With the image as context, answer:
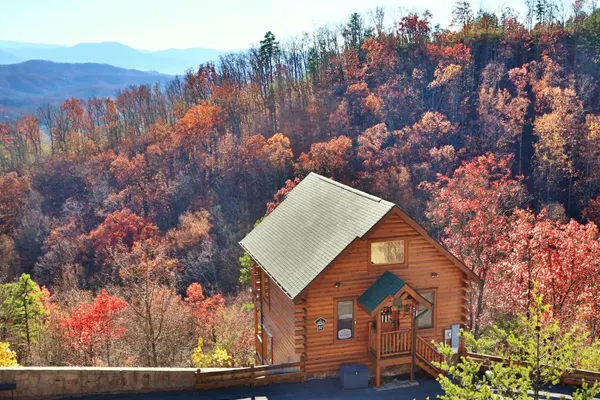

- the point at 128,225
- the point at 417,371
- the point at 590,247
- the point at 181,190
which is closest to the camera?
the point at 417,371

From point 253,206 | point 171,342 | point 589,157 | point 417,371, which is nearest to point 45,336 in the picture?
point 171,342

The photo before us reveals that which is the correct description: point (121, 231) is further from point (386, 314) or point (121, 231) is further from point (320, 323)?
point (386, 314)

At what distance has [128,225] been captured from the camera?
5322cm

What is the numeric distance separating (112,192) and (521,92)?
52.5 m

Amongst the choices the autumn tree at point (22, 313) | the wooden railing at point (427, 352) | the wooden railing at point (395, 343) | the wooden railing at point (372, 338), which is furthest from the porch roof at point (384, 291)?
the autumn tree at point (22, 313)

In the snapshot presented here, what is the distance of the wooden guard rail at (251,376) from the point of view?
14.8 metres

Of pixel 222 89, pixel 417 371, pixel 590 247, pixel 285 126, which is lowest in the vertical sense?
pixel 417 371

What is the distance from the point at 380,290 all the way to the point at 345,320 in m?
1.62

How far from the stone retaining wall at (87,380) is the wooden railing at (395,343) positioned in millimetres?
5864

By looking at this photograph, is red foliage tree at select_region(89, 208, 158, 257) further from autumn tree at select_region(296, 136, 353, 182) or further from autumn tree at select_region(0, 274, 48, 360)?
autumn tree at select_region(0, 274, 48, 360)

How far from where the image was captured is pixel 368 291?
52.2ft

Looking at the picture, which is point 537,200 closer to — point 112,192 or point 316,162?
point 316,162

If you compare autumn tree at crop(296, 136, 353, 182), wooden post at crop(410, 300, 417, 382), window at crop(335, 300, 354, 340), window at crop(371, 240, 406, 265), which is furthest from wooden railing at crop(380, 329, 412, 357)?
autumn tree at crop(296, 136, 353, 182)

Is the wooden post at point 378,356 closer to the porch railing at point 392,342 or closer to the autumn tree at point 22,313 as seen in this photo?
the porch railing at point 392,342
